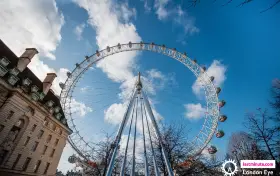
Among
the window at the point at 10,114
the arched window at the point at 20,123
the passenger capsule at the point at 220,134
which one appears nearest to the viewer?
the window at the point at 10,114

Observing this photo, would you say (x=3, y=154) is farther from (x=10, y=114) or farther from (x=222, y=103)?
(x=222, y=103)

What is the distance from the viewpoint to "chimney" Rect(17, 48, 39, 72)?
1145 inches

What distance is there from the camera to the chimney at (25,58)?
29094 mm

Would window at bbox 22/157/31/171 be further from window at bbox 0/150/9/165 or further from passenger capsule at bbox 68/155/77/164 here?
passenger capsule at bbox 68/155/77/164

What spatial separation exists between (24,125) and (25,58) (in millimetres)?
12688

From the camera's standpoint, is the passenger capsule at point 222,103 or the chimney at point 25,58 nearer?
the passenger capsule at point 222,103

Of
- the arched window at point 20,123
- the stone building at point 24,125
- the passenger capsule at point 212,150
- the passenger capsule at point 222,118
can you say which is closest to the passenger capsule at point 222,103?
the passenger capsule at point 222,118

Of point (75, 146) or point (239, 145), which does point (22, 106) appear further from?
point (239, 145)

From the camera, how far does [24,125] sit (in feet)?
86.0

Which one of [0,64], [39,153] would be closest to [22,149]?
[39,153]

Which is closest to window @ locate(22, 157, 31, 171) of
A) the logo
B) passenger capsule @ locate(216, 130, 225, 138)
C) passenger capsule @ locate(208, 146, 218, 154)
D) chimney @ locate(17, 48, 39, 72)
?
chimney @ locate(17, 48, 39, 72)

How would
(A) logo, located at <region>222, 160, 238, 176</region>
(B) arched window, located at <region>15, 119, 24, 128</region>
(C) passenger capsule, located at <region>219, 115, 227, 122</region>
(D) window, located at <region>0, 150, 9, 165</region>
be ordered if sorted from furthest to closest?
(C) passenger capsule, located at <region>219, 115, 227, 122</region>
(B) arched window, located at <region>15, 119, 24, 128</region>
(D) window, located at <region>0, 150, 9, 165</region>
(A) logo, located at <region>222, 160, 238, 176</region>

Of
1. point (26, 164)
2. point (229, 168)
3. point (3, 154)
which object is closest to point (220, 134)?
point (229, 168)

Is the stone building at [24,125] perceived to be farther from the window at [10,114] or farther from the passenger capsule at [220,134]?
the passenger capsule at [220,134]
